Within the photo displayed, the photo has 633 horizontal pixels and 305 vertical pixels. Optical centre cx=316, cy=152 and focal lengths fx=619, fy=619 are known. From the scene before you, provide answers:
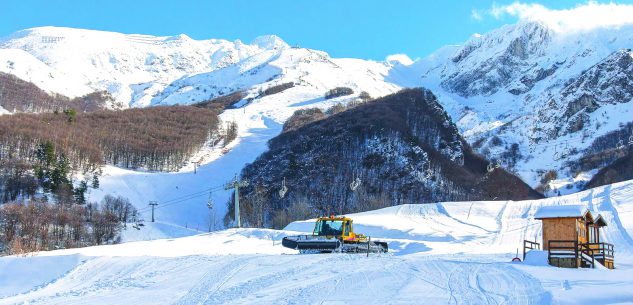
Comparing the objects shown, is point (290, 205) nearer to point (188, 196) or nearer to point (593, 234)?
point (188, 196)

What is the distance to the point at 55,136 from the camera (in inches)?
4545

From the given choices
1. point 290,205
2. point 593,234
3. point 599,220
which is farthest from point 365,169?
point 599,220

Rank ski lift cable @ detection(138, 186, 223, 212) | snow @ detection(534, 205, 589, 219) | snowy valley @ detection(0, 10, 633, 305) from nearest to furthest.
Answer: snowy valley @ detection(0, 10, 633, 305), snow @ detection(534, 205, 589, 219), ski lift cable @ detection(138, 186, 223, 212)

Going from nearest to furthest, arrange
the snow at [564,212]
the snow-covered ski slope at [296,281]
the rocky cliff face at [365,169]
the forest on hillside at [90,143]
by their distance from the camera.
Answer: the snow-covered ski slope at [296,281], the snow at [564,212], the forest on hillside at [90,143], the rocky cliff face at [365,169]

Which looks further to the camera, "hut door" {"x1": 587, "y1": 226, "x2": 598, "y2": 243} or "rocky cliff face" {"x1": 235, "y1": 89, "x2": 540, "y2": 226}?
"rocky cliff face" {"x1": 235, "y1": 89, "x2": 540, "y2": 226}

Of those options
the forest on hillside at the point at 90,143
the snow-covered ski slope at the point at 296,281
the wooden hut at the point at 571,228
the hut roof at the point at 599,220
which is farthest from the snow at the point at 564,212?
the forest on hillside at the point at 90,143

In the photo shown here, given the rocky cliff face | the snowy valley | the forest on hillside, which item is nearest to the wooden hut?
the snowy valley

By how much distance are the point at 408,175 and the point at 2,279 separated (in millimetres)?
90782

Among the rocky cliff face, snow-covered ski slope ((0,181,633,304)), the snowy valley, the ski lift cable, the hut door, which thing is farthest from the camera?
the rocky cliff face

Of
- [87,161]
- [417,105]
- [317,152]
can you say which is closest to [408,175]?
[317,152]

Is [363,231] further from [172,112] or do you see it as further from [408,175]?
[172,112]

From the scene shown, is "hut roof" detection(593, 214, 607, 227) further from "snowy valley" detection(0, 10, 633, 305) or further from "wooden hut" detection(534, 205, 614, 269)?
"snowy valley" detection(0, 10, 633, 305)

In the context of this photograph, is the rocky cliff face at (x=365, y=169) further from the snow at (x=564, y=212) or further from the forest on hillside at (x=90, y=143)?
the snow at (x=564, y=212)

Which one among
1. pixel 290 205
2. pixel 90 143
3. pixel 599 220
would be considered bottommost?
pixel 599 220
